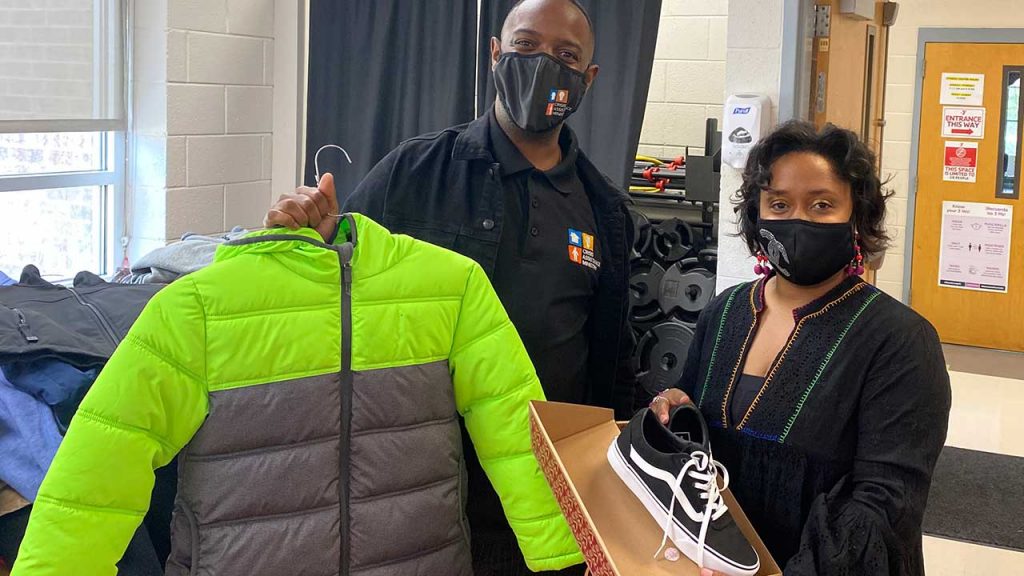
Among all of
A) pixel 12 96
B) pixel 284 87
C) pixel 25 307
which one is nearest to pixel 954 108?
pixel 284 87

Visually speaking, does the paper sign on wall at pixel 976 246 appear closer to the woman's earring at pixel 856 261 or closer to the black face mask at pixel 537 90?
the black face mask at pixel 537 90

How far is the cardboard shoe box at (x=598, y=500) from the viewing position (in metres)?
1.52

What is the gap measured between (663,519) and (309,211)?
0.75 metres

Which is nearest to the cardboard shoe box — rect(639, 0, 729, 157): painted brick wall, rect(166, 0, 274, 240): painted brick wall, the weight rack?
the weight rack

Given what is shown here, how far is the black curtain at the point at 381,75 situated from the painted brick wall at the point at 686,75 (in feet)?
6.94

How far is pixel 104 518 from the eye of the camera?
1.57m

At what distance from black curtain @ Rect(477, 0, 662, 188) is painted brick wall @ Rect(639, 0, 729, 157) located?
7.02 feet

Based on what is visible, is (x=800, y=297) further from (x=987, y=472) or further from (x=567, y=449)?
(x=987, y=472)

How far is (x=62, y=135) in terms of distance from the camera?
149 inches

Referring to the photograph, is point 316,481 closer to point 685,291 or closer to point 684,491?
point 684,491

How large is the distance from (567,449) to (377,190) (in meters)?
0.69

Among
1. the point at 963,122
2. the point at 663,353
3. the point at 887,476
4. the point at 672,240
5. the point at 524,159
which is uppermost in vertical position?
the point at 963,122

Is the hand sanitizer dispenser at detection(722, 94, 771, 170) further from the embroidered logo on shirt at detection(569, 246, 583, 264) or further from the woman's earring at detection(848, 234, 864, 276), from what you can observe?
the woman's earring at detection(848, 234, 864, 276)

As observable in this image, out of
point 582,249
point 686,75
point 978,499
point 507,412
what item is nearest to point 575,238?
point 582,249
